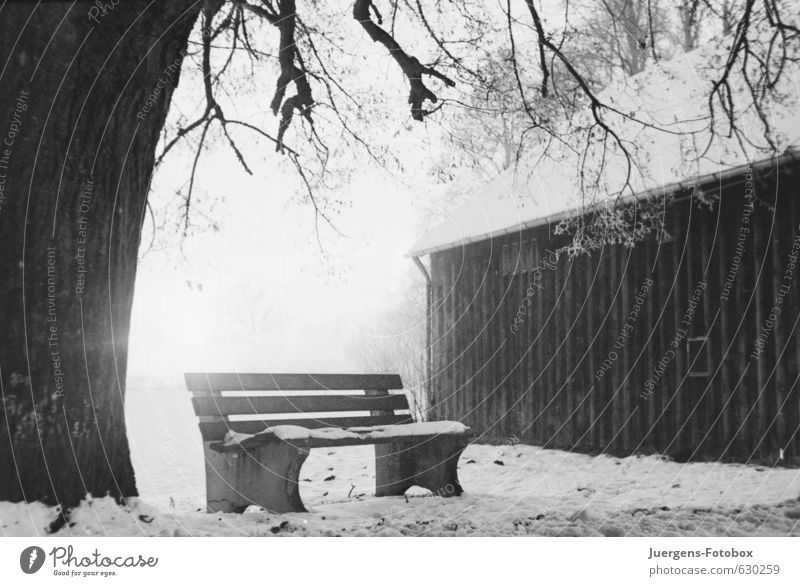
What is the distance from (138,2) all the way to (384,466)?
314 centimetres

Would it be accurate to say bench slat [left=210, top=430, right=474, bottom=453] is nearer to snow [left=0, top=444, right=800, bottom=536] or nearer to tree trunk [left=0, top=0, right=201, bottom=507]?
snow [left=0, top=444, right=800, bottom=536]

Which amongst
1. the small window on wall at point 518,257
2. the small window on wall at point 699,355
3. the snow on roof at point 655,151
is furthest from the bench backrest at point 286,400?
the small window on wall at point 518,257

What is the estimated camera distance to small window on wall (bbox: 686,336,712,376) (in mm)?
6582

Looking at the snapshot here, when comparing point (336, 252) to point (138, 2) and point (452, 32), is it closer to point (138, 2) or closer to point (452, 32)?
point (452, 32)

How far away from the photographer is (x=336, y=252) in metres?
7.00
